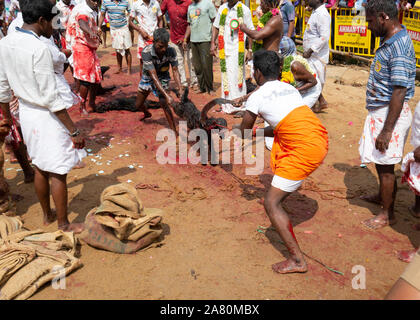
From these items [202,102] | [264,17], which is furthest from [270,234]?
[202,102]

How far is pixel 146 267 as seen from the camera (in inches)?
135

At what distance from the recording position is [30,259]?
10.6 feet

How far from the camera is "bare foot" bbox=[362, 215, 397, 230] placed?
402 cm

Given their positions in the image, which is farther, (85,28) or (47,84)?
(85,28)

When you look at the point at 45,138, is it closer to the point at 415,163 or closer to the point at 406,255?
the point at 415,163

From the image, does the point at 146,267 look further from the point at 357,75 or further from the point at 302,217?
the point at 357,75

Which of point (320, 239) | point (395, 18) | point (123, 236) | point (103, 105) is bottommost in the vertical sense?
point (320, 239)

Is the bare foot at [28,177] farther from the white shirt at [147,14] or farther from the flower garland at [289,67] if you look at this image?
the white shirt at [147,14]

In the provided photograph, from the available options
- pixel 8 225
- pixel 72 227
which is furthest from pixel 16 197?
pixel 72 227

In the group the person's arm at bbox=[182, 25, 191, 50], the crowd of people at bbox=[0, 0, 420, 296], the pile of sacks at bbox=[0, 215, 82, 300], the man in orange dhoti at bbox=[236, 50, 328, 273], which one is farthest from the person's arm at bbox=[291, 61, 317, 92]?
the person's arm at bbox=[182, 25, 191, 50]

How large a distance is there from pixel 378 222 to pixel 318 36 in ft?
14.1

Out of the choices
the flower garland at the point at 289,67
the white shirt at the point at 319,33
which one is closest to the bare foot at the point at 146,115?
the flower garland at the point at 289,67

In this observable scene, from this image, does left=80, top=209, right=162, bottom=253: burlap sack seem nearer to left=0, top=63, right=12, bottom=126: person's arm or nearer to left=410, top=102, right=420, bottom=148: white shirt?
left=0, top=63, right=12, bottom=126: person's arm

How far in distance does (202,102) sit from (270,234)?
4914 mm
